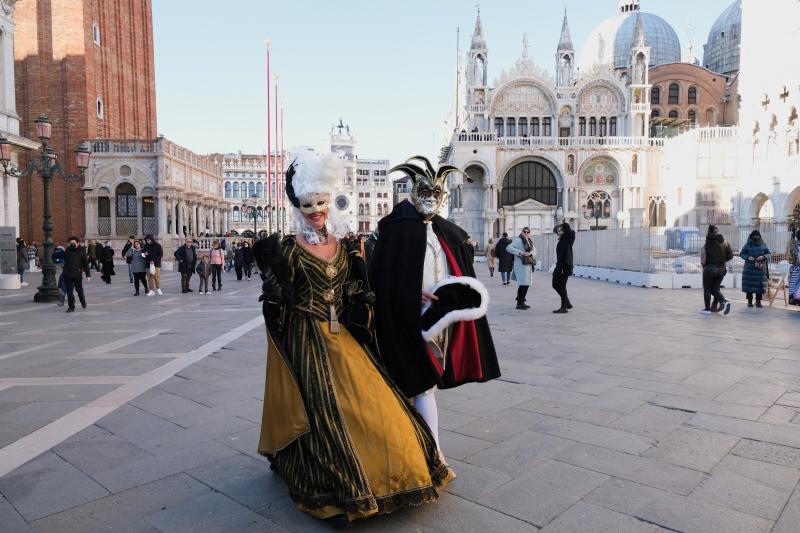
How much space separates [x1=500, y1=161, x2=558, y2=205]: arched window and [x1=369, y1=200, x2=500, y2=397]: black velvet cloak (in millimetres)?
42103

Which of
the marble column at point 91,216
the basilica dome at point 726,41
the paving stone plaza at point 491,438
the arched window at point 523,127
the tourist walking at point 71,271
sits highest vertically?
the basilica dome at point 726,41

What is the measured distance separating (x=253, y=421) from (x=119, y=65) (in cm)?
3443

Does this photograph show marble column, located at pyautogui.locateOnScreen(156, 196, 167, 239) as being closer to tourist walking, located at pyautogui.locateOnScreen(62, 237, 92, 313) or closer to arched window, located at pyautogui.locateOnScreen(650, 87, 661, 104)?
tourist walking, located at pyautogui.locateOnScreen(62, 237, 92, 313)

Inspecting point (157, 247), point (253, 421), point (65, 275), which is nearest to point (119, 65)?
point (157, 247)

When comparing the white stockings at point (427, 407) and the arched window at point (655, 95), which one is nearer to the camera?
the white stockings at point (427, 407)

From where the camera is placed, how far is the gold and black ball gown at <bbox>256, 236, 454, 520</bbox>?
2.72m

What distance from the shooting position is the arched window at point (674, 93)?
51.1 m

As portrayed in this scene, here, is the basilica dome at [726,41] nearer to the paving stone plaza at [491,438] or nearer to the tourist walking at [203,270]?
the tourist walking at [203,270]

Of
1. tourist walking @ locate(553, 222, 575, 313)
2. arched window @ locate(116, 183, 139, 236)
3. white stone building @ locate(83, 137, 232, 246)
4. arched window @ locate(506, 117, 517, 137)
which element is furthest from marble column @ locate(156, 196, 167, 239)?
arched window @ locate(506, 117, 517, 137)

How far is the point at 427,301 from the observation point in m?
3.21

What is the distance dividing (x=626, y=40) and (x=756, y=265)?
1958 inches

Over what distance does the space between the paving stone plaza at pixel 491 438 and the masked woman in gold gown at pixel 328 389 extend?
20cm

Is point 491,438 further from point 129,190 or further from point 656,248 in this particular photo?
point 129,190

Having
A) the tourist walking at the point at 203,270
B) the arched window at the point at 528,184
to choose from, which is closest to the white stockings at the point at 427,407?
the tourist walking at the point at 203,270
